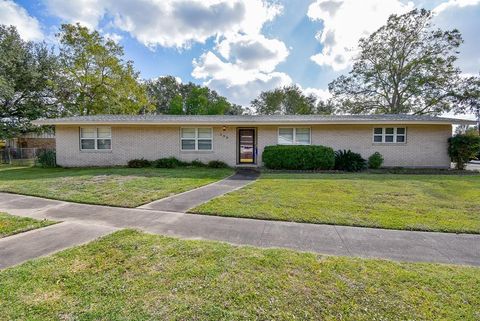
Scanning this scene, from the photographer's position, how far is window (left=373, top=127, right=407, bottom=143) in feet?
42.8

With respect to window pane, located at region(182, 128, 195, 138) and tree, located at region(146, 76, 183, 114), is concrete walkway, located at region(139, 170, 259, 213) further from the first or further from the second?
tree, located at region(146, 76, 183, 114)

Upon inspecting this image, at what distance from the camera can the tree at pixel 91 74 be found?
23.3 meters

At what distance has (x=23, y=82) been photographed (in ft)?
68.6

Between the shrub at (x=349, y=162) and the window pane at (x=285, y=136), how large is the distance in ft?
8.75

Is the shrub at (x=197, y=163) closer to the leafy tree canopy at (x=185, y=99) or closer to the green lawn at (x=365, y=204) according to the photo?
the green lawn at (x=365, y=204)

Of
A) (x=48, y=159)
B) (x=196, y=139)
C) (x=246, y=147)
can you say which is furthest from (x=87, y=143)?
(x=246, y=147)

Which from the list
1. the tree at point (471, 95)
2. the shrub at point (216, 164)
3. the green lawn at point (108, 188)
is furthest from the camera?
the tree at point (471, 95)

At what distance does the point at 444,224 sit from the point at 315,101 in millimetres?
35709

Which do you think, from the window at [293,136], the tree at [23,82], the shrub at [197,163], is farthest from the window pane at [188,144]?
the tree at [23,82]

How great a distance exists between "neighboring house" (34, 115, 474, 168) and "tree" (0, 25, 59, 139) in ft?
38.1

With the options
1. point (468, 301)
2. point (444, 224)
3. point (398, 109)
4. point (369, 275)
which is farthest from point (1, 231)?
point (398, 109)

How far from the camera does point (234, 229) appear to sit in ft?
14.0

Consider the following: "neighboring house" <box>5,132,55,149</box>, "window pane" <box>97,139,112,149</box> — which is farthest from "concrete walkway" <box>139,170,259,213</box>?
"neighboring house" <box>5,132,55,149</box>

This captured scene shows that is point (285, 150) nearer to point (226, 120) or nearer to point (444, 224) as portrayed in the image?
point (226, 120)
